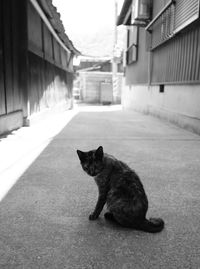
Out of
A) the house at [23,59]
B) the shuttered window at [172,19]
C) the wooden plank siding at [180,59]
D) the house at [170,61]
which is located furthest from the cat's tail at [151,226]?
the shuttered window at [172,19]

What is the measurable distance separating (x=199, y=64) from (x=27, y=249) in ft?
20.0

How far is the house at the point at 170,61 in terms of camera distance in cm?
713

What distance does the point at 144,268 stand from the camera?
1.87 metres

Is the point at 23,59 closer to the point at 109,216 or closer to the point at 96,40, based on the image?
the point at 109,216

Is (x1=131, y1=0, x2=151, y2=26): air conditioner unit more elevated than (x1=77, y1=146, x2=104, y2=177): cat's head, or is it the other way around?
(x1=131, y1=0, x2=151, y2=26): air conditioner unit

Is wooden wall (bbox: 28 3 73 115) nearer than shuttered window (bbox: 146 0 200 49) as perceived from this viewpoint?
No

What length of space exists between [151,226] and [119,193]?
0.37 metres

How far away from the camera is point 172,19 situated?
336 inches

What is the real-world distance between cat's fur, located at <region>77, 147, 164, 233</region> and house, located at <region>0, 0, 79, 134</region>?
13.2 feet

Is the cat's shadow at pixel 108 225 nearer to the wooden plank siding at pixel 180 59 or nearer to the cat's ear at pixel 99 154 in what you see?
the cat's ear at pixel 99 154

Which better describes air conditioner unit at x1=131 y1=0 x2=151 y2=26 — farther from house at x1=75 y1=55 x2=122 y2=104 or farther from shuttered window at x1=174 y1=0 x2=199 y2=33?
house at x1=75 y1=55 x2=122 y2=104

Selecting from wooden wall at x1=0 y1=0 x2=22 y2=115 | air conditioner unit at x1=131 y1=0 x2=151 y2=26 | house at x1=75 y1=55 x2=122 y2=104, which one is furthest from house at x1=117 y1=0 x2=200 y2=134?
house at x1=75 y1=55 x2=122 y2=104

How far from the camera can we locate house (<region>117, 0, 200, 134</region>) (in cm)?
713

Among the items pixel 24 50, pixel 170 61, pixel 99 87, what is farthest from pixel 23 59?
pixel 99 87
